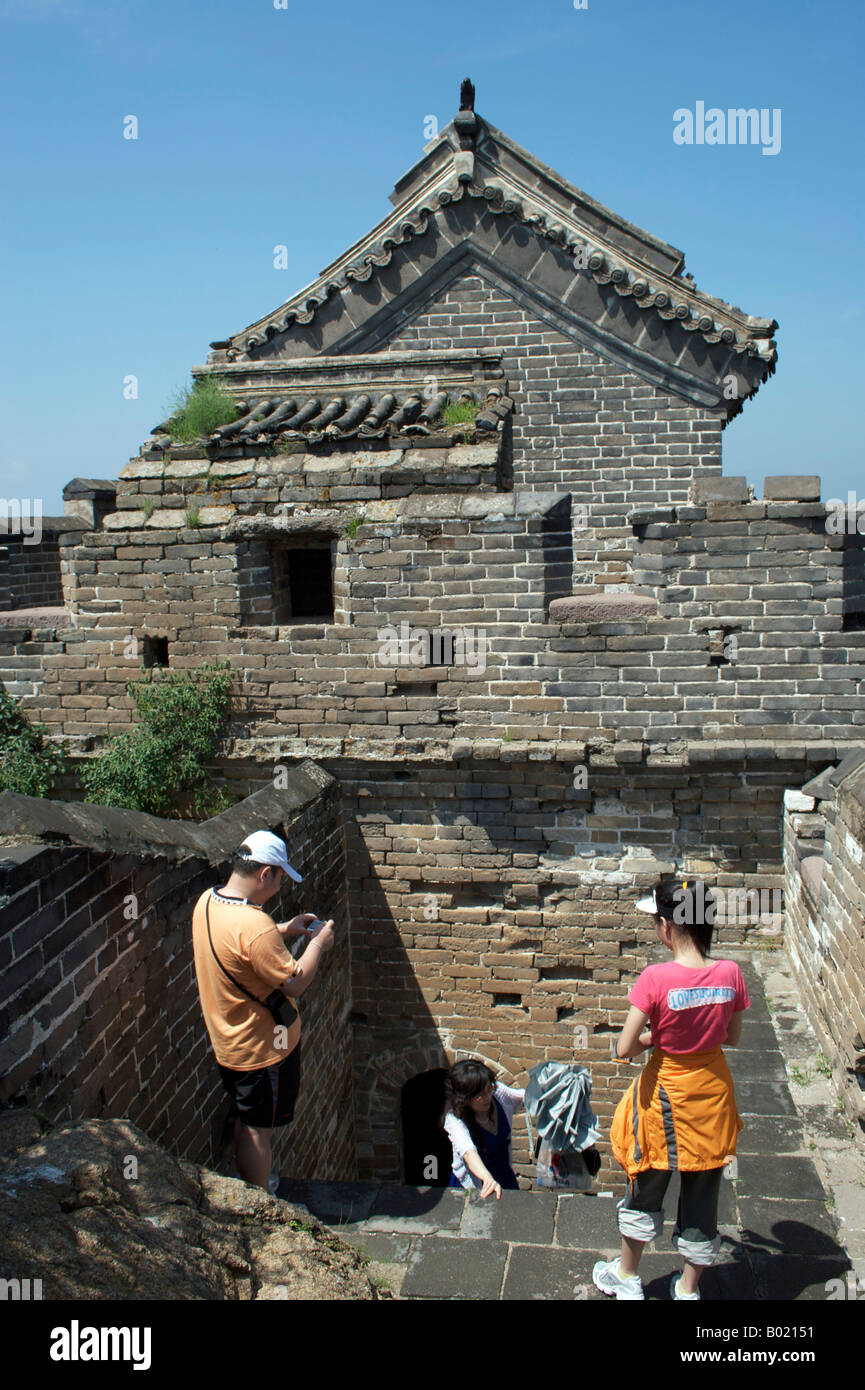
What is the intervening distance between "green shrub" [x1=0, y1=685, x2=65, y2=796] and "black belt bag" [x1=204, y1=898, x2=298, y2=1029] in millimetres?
4140

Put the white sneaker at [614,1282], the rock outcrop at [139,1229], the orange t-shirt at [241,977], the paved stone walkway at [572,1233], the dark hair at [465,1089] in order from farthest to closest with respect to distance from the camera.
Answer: the dark hair at [465,1089] → the orange t-shirt at [241,977] → the paved stone walkway at [572,1233] → the white sneaker at [614,1282] → the rock outcrop at [139,1229]

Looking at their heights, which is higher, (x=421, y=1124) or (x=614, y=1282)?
(x=614, y=1282)

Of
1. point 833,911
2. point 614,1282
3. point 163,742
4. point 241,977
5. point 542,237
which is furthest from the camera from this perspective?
point 542,237

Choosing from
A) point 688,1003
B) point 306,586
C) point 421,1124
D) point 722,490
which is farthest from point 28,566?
point 688,1003

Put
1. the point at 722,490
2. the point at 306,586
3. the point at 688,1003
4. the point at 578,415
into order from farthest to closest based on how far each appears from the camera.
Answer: the point at 578,415, the point at 306,586, the point at 722,490, the point at 688,1003

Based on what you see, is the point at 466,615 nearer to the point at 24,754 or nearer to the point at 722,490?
the point at 722,490

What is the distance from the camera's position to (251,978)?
166 inches

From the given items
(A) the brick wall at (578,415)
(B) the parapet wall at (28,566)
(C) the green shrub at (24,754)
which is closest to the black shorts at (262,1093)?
(C) the green shrub at (24,754)

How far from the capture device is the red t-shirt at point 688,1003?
3.54 metres

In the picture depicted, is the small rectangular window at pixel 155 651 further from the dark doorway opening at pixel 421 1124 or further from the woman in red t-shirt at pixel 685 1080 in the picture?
the woman in red t-shirt at pixel 685 1080

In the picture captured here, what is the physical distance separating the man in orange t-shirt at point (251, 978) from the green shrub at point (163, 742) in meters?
3.44

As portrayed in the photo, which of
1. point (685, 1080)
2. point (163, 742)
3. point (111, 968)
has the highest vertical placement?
point (163, 742)

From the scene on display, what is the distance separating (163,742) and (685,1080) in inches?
203
